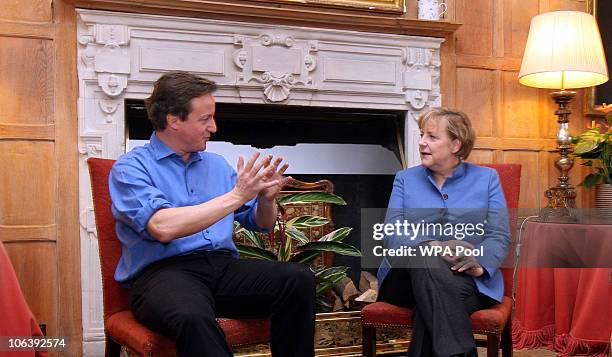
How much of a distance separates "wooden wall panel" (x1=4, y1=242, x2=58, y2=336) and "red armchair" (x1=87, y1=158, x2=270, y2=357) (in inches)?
41.8

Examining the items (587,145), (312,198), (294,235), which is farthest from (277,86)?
(587,145)

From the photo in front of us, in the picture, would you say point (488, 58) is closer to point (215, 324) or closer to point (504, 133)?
point (504, 133)

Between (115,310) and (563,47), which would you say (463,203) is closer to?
(115,310)

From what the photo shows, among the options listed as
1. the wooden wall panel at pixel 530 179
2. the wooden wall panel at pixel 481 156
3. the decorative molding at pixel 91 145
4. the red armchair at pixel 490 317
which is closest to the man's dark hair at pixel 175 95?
the red armchair at pixel 490 317

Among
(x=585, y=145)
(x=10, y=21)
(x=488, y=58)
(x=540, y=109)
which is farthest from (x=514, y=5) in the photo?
A: (x=10, y=21)

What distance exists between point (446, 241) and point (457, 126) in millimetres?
429

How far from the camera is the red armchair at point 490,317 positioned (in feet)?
6.35

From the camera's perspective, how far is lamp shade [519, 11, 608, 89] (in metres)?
3.10

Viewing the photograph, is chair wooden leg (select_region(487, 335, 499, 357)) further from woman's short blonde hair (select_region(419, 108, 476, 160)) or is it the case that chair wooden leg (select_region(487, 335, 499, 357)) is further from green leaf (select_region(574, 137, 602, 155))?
green leaf (select_region(574, 137, 602, 155))

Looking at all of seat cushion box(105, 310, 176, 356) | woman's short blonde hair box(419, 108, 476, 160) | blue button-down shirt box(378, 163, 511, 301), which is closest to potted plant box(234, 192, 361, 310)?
blue button-down shirt box(378, 163, 511, 301)

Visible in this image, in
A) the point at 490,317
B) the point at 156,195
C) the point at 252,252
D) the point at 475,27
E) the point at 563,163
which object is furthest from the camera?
the point at 475,27

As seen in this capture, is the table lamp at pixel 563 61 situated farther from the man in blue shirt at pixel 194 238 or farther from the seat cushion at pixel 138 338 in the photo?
the seat cushion at pixel 138 338

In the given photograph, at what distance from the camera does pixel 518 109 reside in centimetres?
366

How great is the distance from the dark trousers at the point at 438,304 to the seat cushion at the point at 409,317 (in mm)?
27
